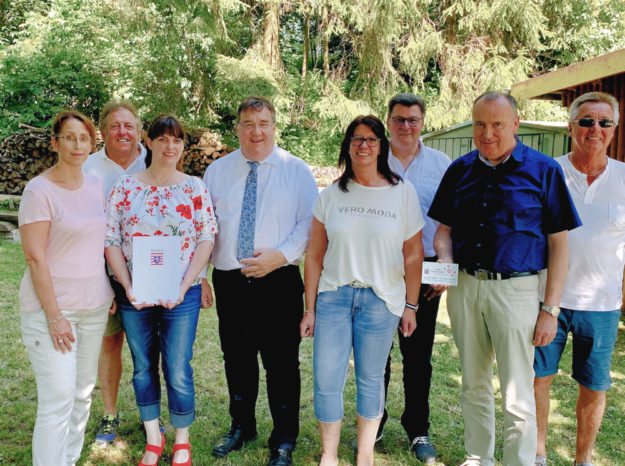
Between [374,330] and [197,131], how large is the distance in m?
9.60

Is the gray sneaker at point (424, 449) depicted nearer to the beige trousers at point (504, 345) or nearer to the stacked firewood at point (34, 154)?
the beige trousers at point (504, 345)

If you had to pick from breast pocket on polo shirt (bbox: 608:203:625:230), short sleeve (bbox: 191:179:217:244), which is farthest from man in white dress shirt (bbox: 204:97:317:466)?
breast pocket on polo shirt (bbox: 608:203:625:230)

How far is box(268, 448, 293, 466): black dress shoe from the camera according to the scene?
2779 millimetres

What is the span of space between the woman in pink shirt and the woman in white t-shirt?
1.04 m

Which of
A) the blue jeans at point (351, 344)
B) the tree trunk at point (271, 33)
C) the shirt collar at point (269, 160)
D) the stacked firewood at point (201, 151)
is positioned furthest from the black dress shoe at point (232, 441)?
the tree trunk at point (271, 33)

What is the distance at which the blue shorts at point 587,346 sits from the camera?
2490 mm

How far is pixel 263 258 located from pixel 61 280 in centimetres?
94

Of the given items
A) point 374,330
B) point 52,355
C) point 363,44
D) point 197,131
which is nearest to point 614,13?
point 363,44

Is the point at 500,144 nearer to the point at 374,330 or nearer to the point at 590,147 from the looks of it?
the point at 590,147

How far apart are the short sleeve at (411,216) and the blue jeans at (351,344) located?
334 mm

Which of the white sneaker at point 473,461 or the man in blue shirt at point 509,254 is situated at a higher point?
the man in blue shirt at point 509,254

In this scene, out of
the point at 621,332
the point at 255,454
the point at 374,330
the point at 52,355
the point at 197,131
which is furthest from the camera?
the point at 197,131

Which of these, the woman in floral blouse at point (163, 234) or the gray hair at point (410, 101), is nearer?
the woman in floral blouse at point (163, 234)

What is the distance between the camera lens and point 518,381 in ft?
7.69
